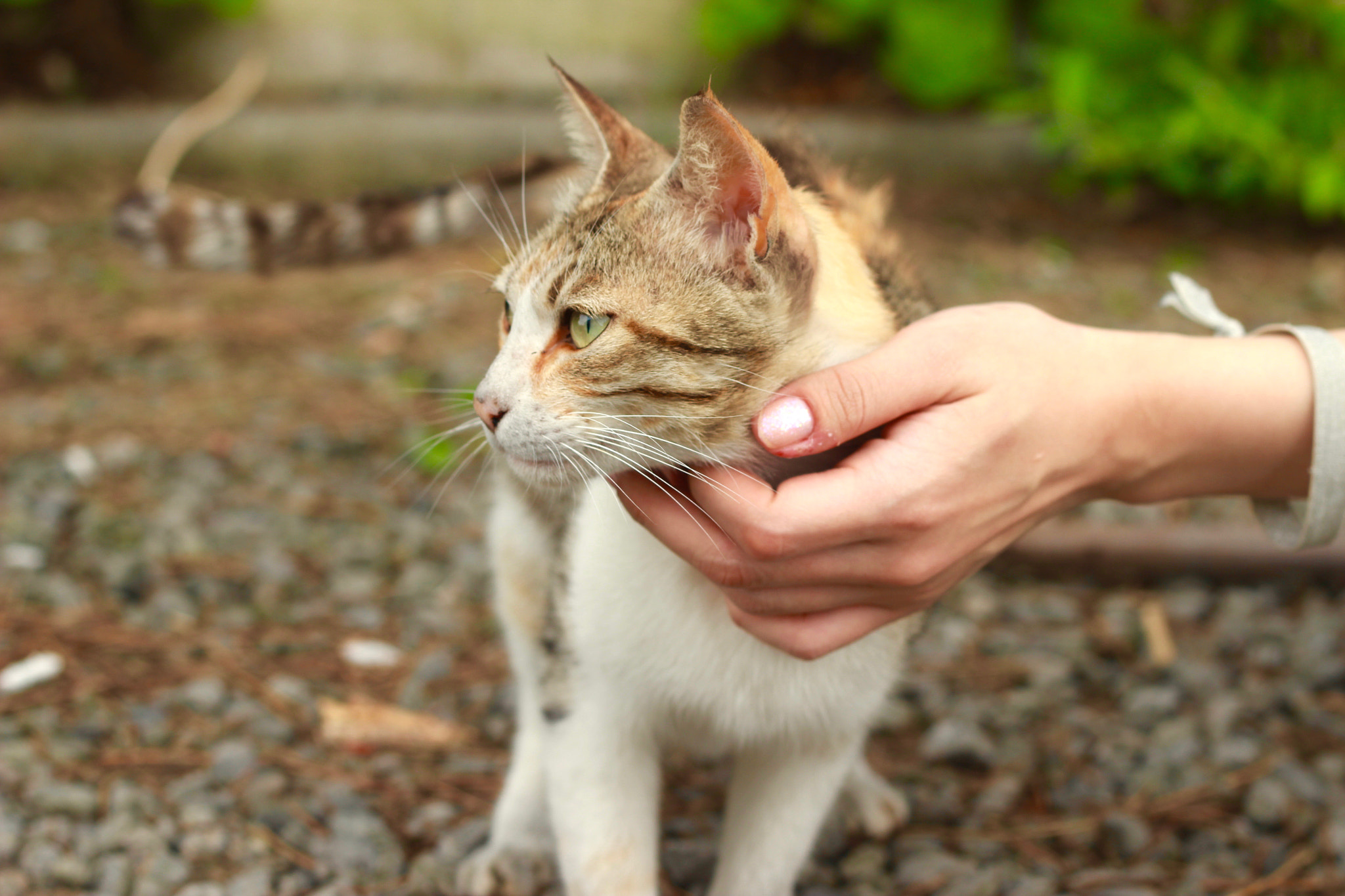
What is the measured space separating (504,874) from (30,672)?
123 cm

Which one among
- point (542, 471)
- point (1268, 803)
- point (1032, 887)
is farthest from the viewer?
point (1268, 803)

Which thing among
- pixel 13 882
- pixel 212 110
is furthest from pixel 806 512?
pixel 212 110

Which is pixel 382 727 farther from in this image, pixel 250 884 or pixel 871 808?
pixel 871 808

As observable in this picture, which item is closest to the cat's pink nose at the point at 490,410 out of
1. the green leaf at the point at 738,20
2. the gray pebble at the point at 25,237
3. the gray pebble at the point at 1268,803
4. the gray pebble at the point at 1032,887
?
the gray pebble at the point at 1032,887

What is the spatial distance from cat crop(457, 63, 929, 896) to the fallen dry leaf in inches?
15.3

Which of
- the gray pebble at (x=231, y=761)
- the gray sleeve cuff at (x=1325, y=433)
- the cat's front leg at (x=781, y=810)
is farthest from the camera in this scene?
the gray pebble at (x=231, y=761)

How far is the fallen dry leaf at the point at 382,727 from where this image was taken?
240 centimetres

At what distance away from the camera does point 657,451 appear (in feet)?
4.61

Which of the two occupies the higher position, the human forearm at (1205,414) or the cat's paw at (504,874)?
the human forearm at (1205,414)

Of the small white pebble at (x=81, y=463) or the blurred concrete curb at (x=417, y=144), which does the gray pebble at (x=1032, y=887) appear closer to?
the small white pebble at (x=81, y=463)

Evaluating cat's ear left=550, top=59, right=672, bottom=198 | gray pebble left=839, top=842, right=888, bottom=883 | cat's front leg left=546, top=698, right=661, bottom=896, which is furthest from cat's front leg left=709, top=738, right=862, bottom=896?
cat's ear left=550, top=59, right=672, bottom=198

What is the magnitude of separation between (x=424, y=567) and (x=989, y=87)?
459 cm

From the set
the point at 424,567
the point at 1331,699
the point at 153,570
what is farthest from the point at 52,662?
the point at 1331,699

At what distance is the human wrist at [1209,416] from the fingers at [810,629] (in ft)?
1.60
